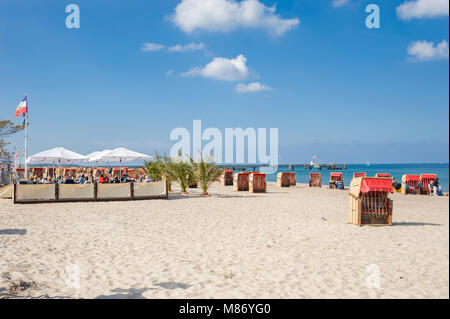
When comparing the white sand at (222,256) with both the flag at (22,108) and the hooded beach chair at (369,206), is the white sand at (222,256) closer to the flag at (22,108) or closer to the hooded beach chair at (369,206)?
the hooded beach chair at (369,206)

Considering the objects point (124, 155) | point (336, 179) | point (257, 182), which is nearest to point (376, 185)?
point (257, 182)

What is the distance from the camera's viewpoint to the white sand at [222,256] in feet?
13.1

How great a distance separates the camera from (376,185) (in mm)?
7750

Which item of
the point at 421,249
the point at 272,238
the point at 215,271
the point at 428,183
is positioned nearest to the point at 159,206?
the point at 272,238

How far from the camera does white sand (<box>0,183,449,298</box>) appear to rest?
13.1ft

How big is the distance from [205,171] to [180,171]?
119 cm

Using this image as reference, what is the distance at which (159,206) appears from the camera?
11.5 metres

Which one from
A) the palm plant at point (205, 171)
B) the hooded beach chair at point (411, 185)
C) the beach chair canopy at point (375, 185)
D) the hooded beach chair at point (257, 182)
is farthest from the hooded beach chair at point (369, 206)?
the hooded beach chair at point (411, 185)

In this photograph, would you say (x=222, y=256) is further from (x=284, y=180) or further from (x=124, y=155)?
(x=284, y=180)

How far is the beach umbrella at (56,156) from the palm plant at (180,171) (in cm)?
518

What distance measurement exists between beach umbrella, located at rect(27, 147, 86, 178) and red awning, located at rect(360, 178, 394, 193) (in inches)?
545

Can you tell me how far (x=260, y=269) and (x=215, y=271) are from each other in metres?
0.61

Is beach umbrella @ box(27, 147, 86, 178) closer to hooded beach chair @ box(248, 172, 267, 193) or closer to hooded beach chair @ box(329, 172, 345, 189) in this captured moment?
hooded beach chair @ box(248, 172, 267, 193)
